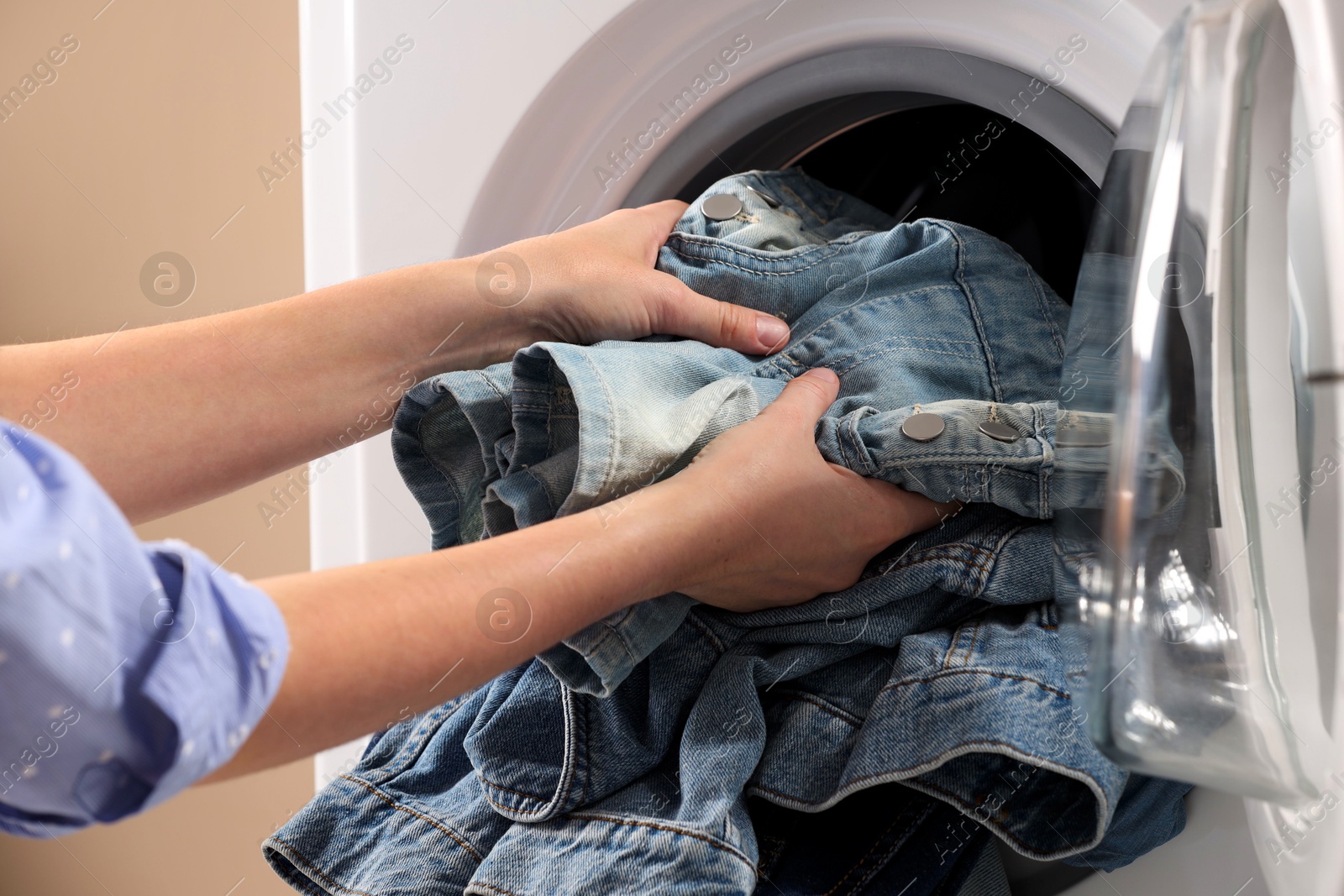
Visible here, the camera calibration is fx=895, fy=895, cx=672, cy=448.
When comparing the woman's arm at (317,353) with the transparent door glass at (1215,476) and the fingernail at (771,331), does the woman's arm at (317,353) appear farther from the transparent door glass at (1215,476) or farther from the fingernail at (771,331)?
the transparent door glass at (1215,476)

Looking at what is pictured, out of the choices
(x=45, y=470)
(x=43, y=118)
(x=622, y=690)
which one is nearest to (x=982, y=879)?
(x=622, y=690)

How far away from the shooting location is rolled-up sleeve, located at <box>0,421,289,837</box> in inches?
8.6

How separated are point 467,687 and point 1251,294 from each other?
30cm

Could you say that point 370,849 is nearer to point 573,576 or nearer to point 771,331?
point 573,576

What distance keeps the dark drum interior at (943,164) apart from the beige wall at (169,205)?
0.45 meters

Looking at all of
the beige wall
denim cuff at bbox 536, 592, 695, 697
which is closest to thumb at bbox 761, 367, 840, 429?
denim cuff at bbox 536, 592, 695, 697

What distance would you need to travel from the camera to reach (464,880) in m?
0.45

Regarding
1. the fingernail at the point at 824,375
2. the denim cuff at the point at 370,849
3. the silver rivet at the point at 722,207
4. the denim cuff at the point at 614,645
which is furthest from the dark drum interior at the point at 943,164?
the denim cuff at the point at 370,849

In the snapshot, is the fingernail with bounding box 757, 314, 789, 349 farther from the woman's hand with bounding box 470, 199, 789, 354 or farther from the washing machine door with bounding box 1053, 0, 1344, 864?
the washing machine door with bounding box 1053, 0, 1344, 864

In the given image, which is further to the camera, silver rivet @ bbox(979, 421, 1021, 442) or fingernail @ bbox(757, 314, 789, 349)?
fingernail @ bbox(757, 314, 789, 349)

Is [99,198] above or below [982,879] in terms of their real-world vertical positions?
above

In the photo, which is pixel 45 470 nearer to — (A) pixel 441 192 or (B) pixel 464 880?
(B) pixel 464 880

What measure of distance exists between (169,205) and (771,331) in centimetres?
77

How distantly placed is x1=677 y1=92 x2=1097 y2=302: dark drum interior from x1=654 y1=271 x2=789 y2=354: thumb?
0.18 metres
